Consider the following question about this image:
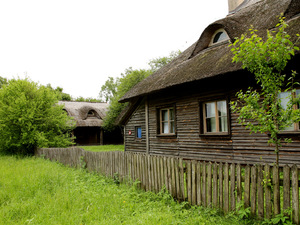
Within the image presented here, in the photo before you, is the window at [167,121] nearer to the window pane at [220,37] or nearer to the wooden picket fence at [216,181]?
the window pane at [220,37]

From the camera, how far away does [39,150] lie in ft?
41.3

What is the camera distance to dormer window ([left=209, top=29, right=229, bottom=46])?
31.1ft

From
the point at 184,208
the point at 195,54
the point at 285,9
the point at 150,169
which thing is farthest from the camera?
the point at 195,54

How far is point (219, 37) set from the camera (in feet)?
32.1

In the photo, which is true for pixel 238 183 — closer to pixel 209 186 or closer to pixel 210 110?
pixel 209 186

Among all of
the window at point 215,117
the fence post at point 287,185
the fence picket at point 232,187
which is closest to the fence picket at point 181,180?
the fence picket at point 232,187

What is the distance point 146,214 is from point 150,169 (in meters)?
1.58

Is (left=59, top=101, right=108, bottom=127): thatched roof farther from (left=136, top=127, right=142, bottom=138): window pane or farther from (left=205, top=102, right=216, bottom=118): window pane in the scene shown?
(left=205, top=102, right=216, bottom=118): window pane

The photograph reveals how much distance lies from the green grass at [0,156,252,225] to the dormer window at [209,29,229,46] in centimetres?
726

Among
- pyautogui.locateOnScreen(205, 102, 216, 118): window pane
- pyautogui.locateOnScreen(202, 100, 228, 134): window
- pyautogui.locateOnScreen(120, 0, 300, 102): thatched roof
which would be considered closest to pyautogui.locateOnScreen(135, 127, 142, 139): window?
pyautogui.locateOnScreen(120, 0, 300, 102): thatched roof

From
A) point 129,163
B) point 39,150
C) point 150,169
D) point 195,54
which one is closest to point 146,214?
point 150,169

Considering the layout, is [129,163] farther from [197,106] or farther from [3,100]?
[3,100]

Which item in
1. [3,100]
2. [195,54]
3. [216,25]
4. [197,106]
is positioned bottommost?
[197,106]

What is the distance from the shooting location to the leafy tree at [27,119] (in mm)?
12562
